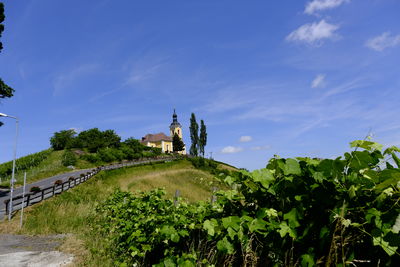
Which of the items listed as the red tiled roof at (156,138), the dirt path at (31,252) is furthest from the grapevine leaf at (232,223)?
the red tiled roof at (156,138)

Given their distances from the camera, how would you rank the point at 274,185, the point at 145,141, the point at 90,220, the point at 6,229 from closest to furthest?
1. the point at 274,185
2. the point at 90,220
3. the point at 6,229
4. the point at 145,141

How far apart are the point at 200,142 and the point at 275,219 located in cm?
7434

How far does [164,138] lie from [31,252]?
9678cm

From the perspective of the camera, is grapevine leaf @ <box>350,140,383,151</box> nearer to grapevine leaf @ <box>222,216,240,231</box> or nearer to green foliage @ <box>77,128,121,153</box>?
grapevine leaf @ <box>222,216,240,231</box>

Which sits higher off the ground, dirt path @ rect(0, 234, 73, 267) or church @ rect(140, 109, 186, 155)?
church @ rect(140, 109, 186, 155)

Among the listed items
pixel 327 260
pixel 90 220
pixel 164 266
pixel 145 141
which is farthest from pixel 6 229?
pixel 145 141

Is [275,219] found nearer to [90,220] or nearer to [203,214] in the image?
[203,214]

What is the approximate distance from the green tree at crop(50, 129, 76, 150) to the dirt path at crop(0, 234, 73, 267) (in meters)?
66.2

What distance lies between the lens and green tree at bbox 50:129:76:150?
235 ft

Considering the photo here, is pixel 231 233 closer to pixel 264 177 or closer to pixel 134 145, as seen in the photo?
pixel 264 177

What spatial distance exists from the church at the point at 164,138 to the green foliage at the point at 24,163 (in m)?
45.9

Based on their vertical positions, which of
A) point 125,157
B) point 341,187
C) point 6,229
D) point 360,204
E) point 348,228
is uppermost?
point 125,157

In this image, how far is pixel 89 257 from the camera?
5840mm

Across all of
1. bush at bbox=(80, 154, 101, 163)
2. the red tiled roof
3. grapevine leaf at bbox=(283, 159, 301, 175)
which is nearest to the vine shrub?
grapevine leaf at bbox=(283, 159, 301, 175)
